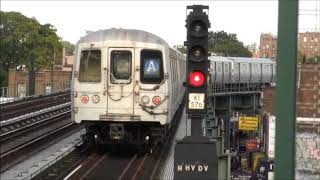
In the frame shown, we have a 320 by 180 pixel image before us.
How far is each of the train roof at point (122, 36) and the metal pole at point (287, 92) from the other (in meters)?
9.94

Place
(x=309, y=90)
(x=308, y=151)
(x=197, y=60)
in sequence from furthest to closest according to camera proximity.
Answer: (x=197, y=60) < (x=308, y=151) < (x=309, y=90)

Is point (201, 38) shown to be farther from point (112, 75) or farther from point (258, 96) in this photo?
point (258, 96)

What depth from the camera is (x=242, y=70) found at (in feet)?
173

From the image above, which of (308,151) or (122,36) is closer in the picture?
(308,151)

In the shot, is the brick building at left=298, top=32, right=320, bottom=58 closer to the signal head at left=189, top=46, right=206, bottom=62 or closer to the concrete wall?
the concrete wall

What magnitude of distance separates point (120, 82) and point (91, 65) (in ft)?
2.72

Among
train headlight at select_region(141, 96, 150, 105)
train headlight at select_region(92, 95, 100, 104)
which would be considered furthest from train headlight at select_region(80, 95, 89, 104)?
train headlight at select_region(141, 96, 150, 105)

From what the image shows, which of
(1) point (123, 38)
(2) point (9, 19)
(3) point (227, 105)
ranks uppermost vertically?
(2) point (9, 19)

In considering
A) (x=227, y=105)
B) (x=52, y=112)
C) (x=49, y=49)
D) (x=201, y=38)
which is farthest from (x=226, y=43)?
(x=201, y=38)

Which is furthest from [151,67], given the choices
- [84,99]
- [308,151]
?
[308,151]

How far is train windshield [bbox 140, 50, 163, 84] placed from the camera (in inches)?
559

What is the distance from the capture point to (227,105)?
4834 centimetres

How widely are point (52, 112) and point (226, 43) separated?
232 feet

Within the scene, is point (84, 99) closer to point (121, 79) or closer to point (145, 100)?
point (121, 79)
